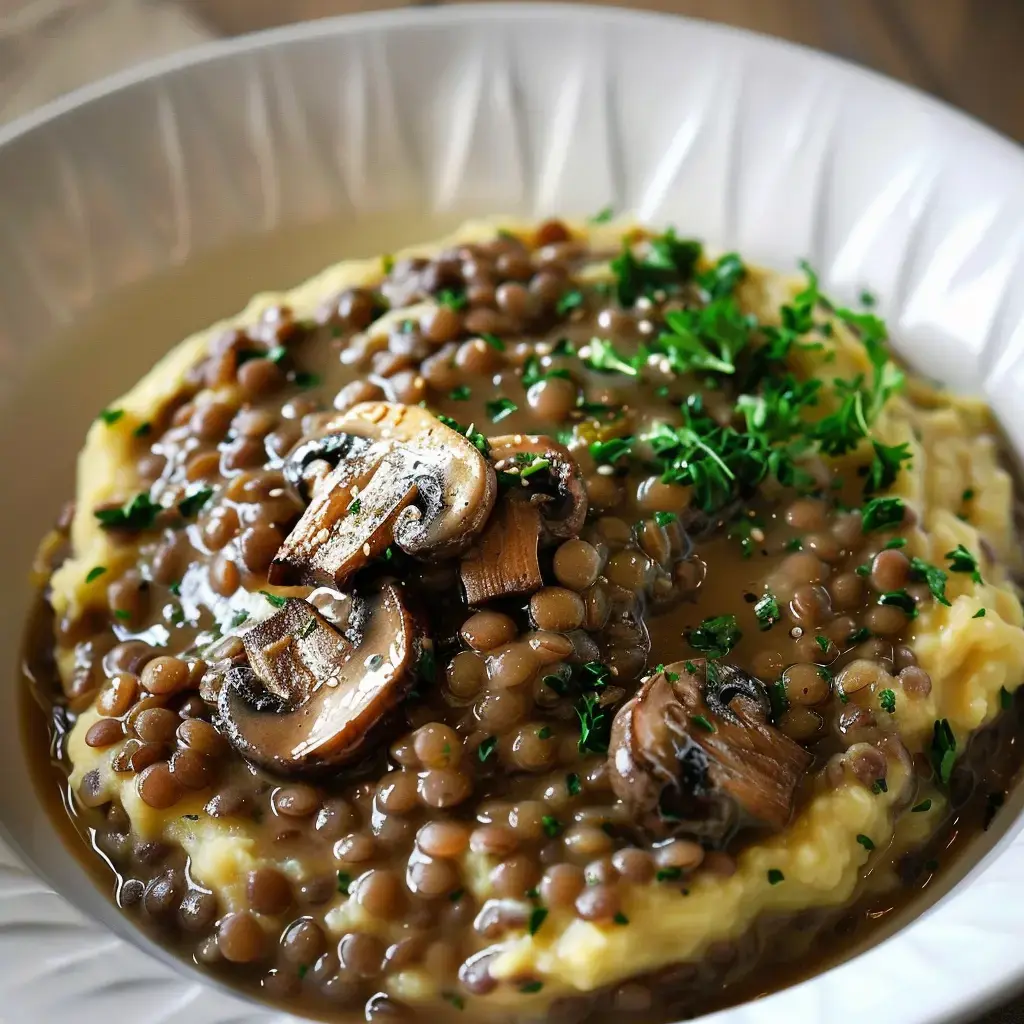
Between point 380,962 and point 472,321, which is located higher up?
point 472,321

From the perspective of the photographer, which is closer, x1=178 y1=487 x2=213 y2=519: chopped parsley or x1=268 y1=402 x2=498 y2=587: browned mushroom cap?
x1=268 y1=402 x2=498 y2=587: browned mushroom cap

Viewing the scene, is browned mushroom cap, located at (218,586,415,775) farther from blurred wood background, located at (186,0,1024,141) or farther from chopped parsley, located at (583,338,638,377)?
blurred wood background, located at (186,0,1024,141)

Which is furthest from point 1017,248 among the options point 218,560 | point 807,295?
point 218,560

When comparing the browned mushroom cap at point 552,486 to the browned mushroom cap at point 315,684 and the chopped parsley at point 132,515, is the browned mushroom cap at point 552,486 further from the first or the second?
the chopped parsley at point 132,515

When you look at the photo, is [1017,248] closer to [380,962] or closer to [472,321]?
[472,321]

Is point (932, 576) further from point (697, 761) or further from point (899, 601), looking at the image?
point (697, 761)

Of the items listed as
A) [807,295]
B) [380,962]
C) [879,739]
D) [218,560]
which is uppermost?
[807,295]

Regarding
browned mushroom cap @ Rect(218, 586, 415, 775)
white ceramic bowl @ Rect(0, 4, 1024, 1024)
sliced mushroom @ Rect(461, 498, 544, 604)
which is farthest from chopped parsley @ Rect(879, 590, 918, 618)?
browned mushroom cap @ Rect(218, 586, 415, 775)
